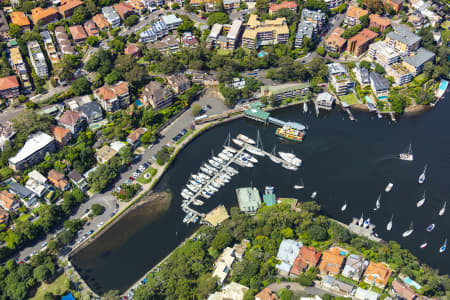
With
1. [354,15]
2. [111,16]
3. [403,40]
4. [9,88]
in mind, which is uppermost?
[111,16]

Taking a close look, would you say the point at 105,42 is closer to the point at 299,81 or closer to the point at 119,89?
the point at 119,89

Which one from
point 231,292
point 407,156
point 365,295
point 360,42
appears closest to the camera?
point 365,295

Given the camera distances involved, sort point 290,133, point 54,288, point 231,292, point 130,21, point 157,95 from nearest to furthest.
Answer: point 231,292, point 54,288, point 290,133, point 157,95, point 130,21

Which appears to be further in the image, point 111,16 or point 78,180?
point 111,16

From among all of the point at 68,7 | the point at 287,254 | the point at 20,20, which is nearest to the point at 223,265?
the point at 287,254

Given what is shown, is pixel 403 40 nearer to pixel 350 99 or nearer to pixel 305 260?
pixel 350 99

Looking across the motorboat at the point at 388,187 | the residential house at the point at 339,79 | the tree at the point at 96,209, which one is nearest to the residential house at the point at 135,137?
the tree at the point at 96,209

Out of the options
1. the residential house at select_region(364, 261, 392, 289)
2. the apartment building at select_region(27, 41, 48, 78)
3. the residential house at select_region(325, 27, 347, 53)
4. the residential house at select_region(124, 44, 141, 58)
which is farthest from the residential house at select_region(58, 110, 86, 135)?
the residential house at select_region(325, 27, 347, 53)

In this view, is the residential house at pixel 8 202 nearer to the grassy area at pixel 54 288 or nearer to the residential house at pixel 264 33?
the grassy area at pixel 54 288
